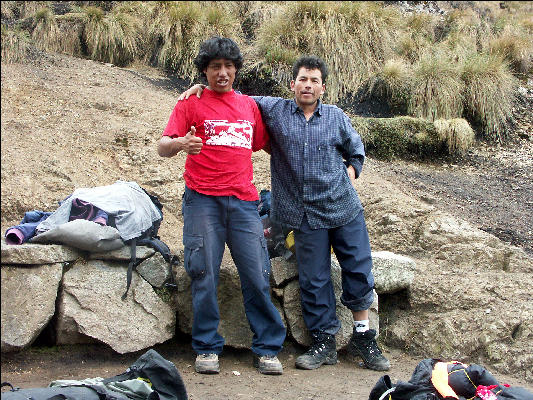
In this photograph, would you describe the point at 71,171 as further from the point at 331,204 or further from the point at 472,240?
the point at 472,240

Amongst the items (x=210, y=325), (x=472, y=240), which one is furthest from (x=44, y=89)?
(x=472, y=240)

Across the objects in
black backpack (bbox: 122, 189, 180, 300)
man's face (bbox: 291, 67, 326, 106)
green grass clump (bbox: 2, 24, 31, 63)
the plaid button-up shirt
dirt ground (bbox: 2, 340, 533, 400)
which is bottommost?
dirt ground (bbox: 2, 340, 533, 400)

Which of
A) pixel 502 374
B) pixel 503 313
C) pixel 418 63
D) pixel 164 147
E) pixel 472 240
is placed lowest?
pixel 502 374

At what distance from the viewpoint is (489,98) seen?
8211 mm

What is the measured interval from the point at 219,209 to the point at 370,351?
4.51 feet

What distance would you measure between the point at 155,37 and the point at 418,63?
3.57 m

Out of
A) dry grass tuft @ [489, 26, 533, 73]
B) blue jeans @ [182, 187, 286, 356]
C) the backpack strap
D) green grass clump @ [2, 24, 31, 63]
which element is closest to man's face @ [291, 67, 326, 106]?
blue jeans @ [182, 187, 286, 356]

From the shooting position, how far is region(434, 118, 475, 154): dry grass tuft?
7.52 m

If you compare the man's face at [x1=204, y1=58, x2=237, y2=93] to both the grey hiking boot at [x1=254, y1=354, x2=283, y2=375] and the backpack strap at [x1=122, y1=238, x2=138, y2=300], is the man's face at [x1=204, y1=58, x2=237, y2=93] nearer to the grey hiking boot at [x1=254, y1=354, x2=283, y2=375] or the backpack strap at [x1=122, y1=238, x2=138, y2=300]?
the backpack strap at [x1=122, y1=238, x2=138, y2=300]

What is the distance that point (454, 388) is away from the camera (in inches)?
123

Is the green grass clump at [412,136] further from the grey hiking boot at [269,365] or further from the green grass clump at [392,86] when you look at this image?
the grey hiking boot at [269,365]

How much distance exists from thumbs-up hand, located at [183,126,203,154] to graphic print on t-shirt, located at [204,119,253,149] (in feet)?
0.85

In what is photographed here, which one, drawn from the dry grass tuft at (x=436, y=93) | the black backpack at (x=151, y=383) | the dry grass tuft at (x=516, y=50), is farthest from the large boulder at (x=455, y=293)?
the dry grass tuft at (x=516, y=50)

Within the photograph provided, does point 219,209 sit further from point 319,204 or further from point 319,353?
point 319,353
